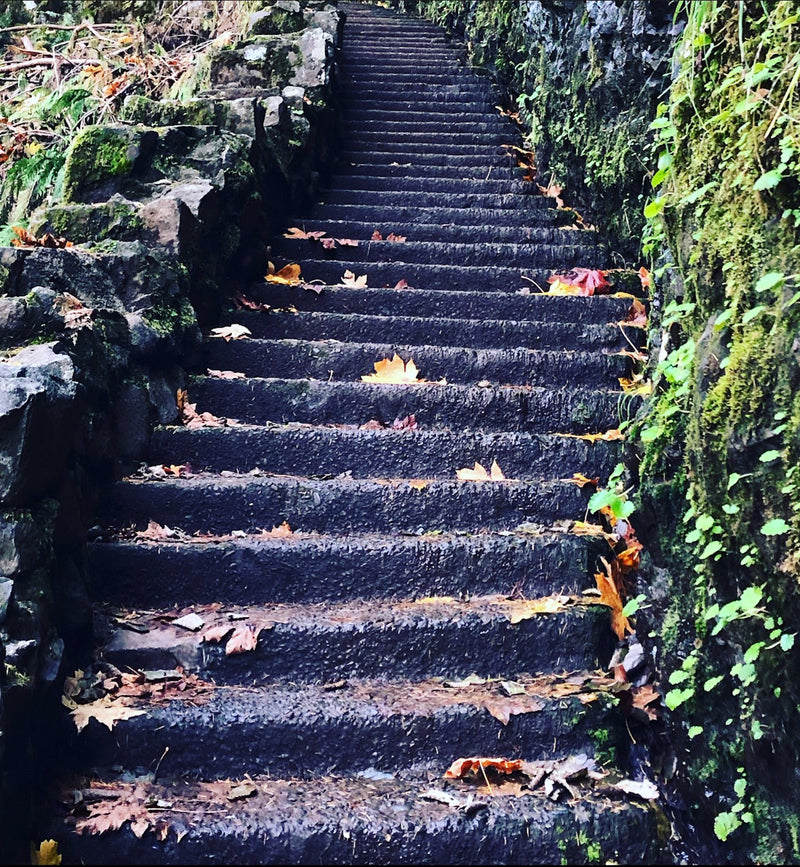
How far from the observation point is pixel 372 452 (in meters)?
3.39

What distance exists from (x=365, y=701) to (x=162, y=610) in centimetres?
79

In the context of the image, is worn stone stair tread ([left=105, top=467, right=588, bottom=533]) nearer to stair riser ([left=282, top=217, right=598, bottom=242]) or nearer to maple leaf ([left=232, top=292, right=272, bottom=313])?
maple leaf ([left=232, top=292, right=272, bottom=313])

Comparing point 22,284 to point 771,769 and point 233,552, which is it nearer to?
point 233,552

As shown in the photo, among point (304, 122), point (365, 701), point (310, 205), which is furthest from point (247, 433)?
point (304, 122)

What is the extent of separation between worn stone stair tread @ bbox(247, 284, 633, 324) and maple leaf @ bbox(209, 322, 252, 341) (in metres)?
0.45

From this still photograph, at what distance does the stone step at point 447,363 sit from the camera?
154 inches

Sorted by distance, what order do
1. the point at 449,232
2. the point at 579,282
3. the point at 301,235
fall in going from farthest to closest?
the point at 449,232 → the point at 301,235 → the point at 579,282

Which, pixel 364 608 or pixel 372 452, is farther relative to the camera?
pixel 372 452

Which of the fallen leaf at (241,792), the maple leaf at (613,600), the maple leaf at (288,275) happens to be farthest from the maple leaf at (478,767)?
the maple leaf at (288,275)

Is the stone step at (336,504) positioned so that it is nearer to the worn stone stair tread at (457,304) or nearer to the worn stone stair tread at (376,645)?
the worn stone stair tread at (376,645)

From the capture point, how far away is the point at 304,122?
5801mm

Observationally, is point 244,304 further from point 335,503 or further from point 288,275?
point 335,503

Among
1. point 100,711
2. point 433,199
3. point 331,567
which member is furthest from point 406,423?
point 433,199

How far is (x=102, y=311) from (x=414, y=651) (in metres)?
1.83
